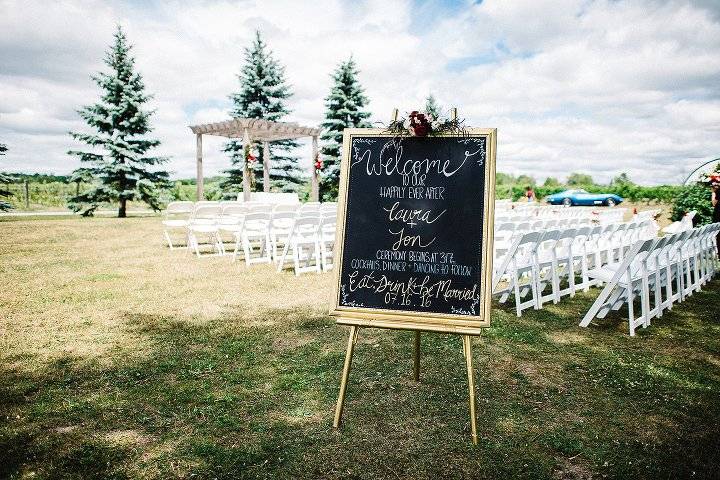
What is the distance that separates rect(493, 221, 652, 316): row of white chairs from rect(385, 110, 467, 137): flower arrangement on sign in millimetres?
2589

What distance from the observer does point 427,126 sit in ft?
10.3

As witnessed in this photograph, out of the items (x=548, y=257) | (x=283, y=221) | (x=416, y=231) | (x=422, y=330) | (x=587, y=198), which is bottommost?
(x=422, y=330)

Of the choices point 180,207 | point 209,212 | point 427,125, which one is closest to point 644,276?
point 427,125

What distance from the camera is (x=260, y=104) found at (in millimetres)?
27562

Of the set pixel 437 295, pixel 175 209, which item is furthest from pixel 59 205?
pixel 437 295

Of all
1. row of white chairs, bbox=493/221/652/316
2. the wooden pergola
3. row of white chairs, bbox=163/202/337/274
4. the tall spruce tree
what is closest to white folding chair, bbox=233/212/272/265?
row of white chairs, bbox=163/202/337/274

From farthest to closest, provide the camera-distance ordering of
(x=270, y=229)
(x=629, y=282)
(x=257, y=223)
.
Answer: (x=257, y=223)
(x=270, y=229)
(x=629, y=282)

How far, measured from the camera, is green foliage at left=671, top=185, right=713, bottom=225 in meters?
13.7

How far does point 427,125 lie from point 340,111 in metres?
25.5

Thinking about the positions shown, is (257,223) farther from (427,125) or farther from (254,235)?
(427,125)

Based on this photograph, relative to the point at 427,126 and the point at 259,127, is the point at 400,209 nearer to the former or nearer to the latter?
the point at 427,126

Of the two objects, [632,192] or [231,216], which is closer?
[231,216]

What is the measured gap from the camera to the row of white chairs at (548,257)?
575 centimetres

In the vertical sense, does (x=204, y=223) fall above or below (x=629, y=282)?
above
